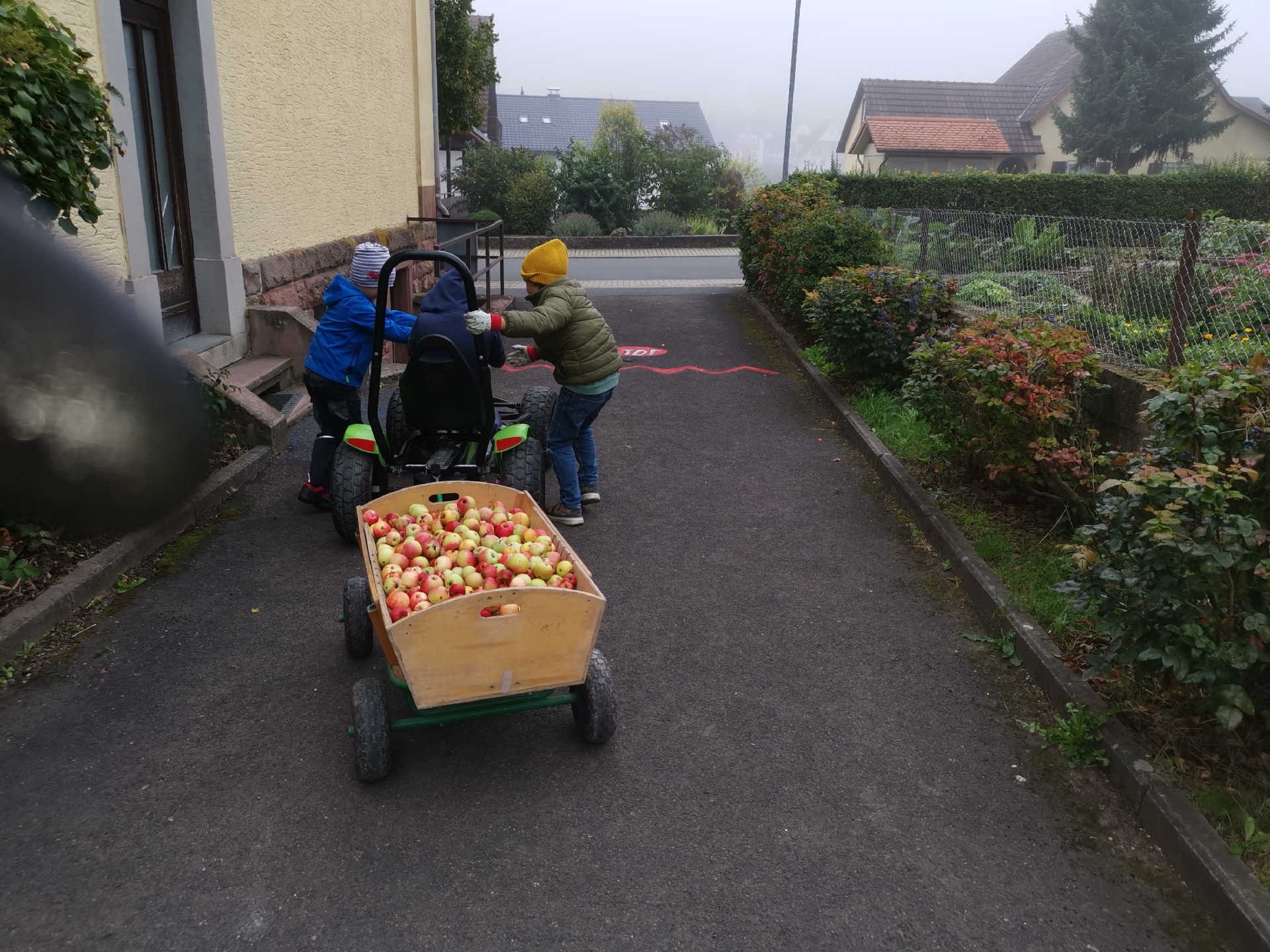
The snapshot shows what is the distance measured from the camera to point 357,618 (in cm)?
432

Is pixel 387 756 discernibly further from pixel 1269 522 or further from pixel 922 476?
pixel 922 476

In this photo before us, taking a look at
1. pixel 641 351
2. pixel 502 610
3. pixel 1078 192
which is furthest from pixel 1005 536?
pixel 1078 192

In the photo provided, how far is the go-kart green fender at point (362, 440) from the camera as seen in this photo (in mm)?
5480

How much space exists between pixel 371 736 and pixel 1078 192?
28433 millimetres

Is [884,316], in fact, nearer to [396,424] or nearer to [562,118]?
[396,424]

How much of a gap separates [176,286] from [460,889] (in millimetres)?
6660

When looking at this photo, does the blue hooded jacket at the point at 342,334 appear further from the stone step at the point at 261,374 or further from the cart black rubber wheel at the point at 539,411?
the stone step at the point at 261,374

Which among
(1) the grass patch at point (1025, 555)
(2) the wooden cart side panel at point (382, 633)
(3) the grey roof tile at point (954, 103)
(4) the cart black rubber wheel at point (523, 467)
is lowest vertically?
(1) the grass patch at point (1025, 555)

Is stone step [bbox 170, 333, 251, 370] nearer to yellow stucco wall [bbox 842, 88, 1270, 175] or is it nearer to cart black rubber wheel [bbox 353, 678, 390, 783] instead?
cart black rubber wheel [bbox 353, 678, 390, 783]

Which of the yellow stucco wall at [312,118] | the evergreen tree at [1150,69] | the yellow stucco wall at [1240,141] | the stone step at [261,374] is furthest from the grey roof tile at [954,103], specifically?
the stone step at [261,374]

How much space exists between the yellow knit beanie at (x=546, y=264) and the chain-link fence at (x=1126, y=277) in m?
3.77

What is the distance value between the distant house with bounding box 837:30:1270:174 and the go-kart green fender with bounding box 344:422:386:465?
4166 centimetres

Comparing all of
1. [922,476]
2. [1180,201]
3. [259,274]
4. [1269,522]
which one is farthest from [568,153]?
[1269,522]

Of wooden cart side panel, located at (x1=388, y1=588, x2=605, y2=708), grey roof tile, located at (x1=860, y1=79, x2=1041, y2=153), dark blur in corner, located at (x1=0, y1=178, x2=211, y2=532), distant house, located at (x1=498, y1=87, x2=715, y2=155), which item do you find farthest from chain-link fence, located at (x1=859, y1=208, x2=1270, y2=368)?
distant house, located at (x1=498, y1=87, x2=715, y2=155)
